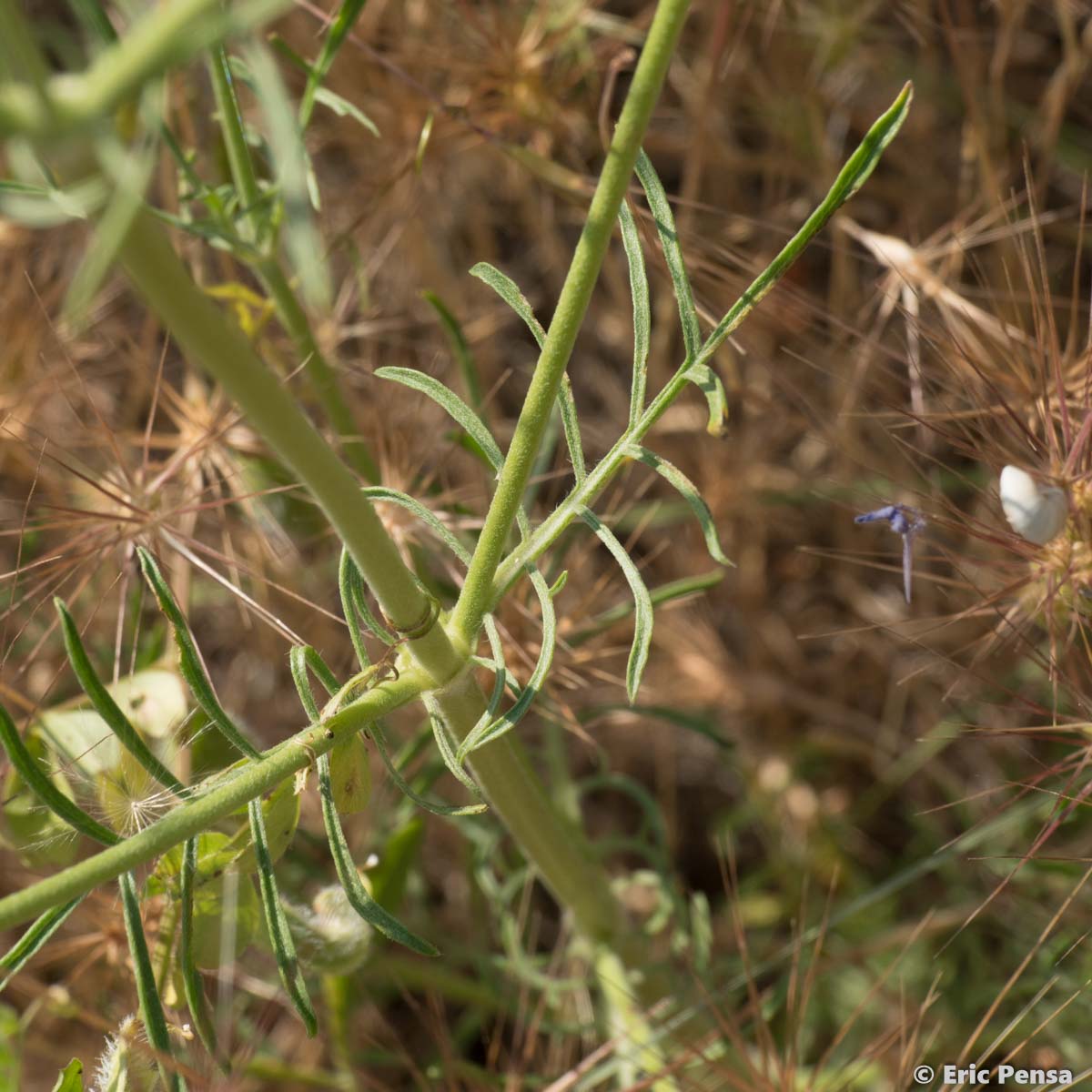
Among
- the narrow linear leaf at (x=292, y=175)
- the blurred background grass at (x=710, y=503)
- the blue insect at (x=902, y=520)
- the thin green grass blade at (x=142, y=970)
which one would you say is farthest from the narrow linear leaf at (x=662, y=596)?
the narrow linear leaf at (x=292, y=175)

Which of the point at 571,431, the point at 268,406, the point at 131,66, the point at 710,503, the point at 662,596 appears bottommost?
the point at 710,503

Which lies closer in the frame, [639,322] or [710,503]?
[639,322]

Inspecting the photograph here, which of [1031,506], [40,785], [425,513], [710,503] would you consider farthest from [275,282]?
[710,503]

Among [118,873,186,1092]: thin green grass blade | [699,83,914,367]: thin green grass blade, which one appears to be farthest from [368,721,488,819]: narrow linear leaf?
[699,83,914,367]: thin green grass blade

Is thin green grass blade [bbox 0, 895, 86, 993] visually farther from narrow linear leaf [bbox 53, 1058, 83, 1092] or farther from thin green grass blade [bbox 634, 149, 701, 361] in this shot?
thin green grass blade [bbox 634, 149, 701, 361]

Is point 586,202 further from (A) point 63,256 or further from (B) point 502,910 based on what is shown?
(A) point 63,256

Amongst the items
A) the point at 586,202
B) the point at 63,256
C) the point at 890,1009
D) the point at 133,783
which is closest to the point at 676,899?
the point at 890,1009

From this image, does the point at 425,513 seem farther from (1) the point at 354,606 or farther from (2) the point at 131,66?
(2) the point at 131,66
